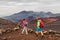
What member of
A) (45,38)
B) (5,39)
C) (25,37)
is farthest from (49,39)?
(5,39)

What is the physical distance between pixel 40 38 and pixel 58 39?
5.58 feet

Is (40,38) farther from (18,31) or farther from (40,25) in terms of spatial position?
(18,31)

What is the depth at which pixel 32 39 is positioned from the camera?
23625 millimetres

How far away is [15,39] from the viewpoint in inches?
931

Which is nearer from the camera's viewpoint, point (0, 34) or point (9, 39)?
point (9, 39)

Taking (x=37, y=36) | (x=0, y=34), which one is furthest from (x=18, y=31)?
(x=37, y=36)

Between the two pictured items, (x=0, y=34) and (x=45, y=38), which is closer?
(x=45, y=38)

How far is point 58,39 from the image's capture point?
24516 mm

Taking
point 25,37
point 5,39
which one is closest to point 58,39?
point 25,37

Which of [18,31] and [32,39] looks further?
[18,31]

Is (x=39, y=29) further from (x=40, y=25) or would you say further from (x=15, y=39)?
(x=15, y=39)

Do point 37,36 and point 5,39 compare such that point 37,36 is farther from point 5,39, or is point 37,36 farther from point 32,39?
point 5,39

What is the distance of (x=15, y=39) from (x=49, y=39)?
9.08 feet

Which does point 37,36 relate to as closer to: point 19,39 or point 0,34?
point 19,39
